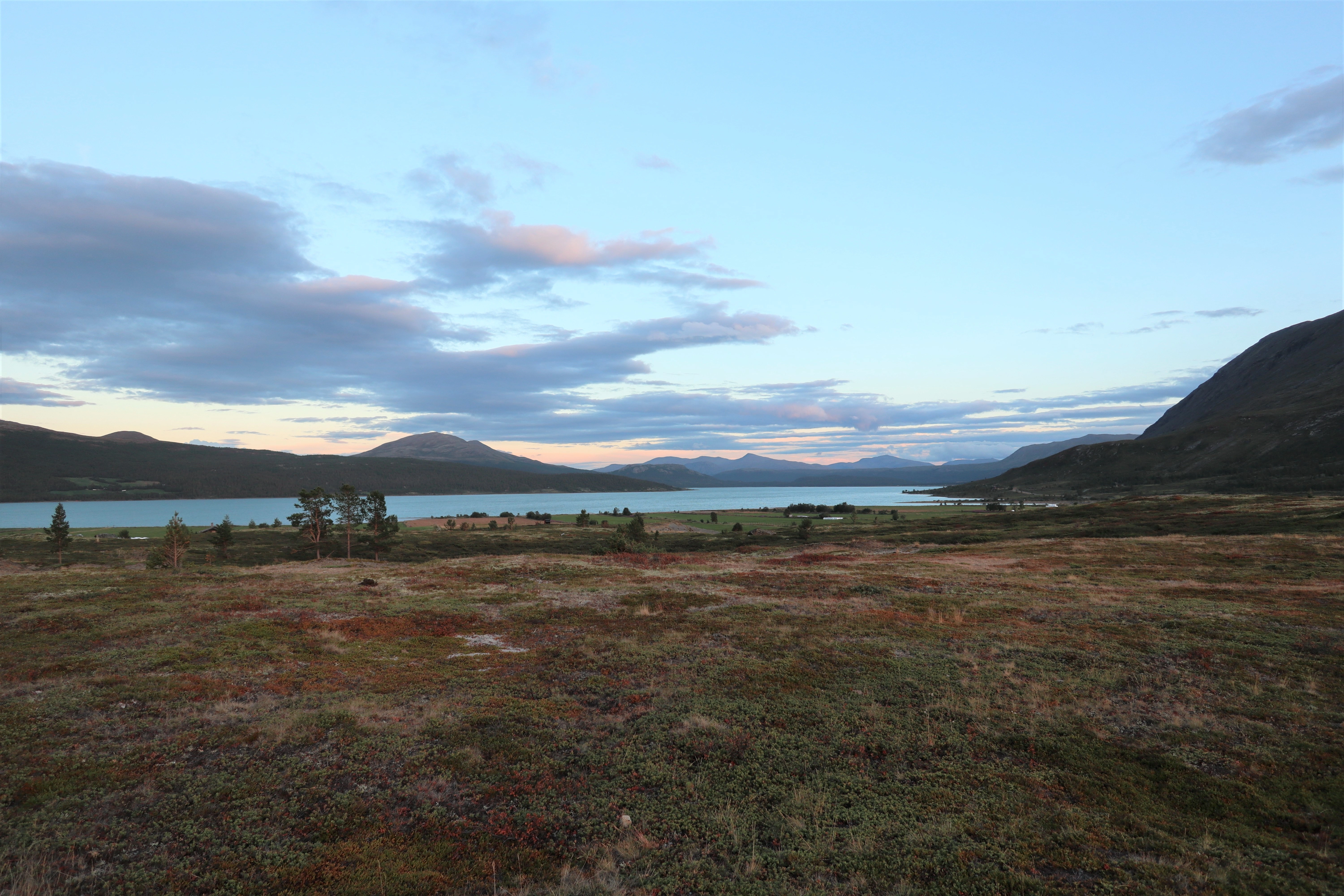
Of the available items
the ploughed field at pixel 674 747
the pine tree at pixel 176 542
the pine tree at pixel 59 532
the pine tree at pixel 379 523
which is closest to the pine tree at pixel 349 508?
the pine tree at pixel 379 523

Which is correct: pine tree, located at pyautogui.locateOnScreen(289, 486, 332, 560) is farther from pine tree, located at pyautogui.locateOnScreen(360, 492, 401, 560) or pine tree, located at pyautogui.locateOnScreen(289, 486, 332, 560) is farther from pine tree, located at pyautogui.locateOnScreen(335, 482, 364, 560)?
pine tree, located at pyautogui.locateOnScreen(360, 492, 401, 560)

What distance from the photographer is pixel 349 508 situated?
8438cm

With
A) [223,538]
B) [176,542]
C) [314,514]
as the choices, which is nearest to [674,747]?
[176,542]

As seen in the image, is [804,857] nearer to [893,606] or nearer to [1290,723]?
[1290,723]

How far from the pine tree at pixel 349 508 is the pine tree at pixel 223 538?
46.0ft

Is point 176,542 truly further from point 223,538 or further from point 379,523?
point 379,523

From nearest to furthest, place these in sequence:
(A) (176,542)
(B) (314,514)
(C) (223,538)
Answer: (A) (176,542) → (C) (223,538) → (B) (314,514)

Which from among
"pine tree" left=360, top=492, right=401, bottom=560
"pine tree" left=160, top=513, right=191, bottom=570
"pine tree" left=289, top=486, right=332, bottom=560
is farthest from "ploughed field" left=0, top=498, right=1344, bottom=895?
"pine tree" left=360, top=492, right=401, bottom=560

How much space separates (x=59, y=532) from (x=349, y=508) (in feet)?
109

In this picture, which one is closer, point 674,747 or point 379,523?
point 674,747

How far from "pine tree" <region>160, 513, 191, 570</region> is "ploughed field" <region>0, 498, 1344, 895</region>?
3144cm

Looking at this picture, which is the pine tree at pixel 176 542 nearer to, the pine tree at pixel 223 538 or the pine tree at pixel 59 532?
the pine tree at pixel 223 538

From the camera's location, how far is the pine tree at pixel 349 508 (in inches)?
3292

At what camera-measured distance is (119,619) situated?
25.2 metres
